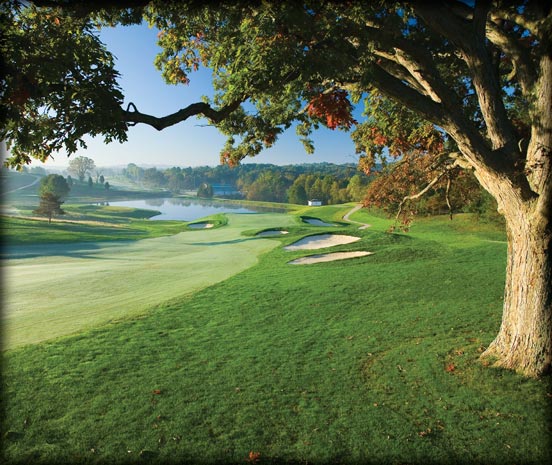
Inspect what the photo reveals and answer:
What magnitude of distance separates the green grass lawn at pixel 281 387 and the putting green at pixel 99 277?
0.47m

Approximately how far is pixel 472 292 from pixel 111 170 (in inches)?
3199

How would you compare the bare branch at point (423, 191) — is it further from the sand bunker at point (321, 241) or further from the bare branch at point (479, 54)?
the sand bunker at point (321, 241)

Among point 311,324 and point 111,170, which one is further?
point 111,170

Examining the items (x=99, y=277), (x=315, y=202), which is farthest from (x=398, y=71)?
(x=315, y=202)

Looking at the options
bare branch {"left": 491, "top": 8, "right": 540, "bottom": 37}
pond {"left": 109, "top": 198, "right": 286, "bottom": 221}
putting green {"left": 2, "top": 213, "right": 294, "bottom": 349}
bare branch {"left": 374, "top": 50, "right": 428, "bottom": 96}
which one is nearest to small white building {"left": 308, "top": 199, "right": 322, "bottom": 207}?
pond {"left": 109, "top": 198, "right": 286, "bottom": 221}

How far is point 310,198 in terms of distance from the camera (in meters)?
51.2

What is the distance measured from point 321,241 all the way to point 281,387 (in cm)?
1395

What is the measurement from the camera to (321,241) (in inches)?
722

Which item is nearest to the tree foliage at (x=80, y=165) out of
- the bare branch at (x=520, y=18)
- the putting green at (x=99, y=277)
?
the putting green at (x=99, y=277)

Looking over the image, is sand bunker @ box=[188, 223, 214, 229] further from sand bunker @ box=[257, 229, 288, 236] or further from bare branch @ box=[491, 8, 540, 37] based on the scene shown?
bare branch @ box=[491, 8, 540, 37]

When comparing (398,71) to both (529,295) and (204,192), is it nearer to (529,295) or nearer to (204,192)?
(529,295)

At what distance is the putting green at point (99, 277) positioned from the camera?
7109 millimetres

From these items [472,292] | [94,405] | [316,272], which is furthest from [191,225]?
[94,405]

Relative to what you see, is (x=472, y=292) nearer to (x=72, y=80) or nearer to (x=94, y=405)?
(x=94, y=405)
